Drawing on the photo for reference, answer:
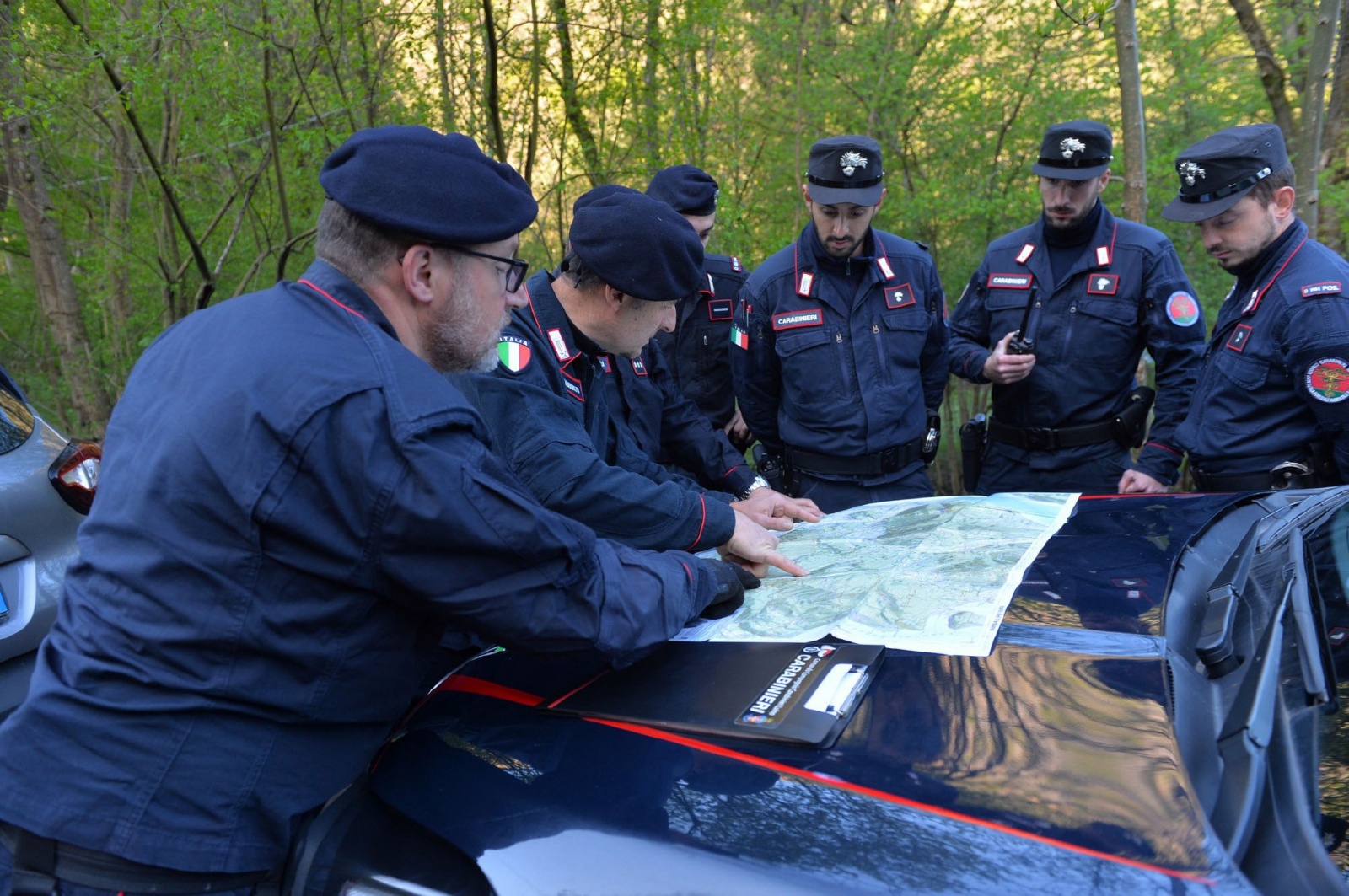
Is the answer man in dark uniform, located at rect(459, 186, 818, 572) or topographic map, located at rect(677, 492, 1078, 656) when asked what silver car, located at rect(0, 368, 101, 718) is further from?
topographic map, located at rect(677, 492, 1078, 656)

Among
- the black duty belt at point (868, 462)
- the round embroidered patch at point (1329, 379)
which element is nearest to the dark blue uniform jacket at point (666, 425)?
the black duty belt at point (868, 462)

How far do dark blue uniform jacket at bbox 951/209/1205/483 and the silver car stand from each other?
3.20 metres

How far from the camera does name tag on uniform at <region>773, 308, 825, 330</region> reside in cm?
385

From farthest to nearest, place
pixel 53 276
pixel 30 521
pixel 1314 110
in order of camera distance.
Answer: pixel 53 276, pixel 1314 110, pixel 30 521

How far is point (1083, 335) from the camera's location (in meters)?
3.87

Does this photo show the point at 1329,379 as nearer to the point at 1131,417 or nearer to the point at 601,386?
the point at 1131,417

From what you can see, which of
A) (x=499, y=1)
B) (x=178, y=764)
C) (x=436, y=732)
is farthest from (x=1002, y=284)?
(x=499, y=1)

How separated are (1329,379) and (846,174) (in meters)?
1.72

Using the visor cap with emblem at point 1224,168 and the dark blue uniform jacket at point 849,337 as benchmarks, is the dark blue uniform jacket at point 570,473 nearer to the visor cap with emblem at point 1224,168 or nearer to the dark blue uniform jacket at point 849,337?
the dark blue uniform jacket at point 849,337

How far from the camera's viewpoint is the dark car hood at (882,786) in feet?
3.54

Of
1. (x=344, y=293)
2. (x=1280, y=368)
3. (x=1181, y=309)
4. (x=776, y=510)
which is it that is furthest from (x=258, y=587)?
(x=1181, y=309)

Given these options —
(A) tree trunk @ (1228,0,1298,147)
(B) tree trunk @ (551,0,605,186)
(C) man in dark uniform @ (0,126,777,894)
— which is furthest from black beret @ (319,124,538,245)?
(A) tree trunk @ (1228,0,1298,147)

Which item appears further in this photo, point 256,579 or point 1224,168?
point 1224,168

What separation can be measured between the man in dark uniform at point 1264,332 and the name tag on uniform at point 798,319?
1245 millimetres
